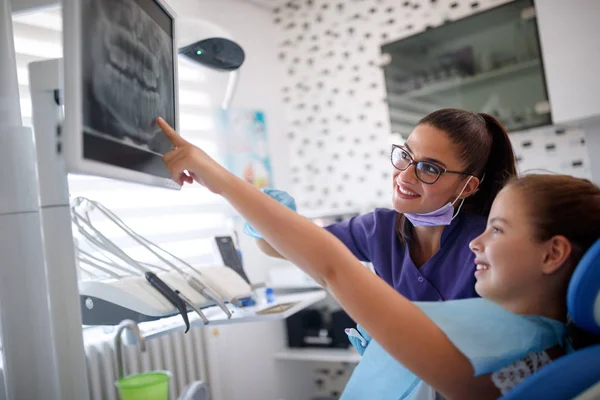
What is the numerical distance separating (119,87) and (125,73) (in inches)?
1.5

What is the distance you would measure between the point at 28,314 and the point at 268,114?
2.23m

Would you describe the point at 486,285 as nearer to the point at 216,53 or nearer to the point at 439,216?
the point at 439,216

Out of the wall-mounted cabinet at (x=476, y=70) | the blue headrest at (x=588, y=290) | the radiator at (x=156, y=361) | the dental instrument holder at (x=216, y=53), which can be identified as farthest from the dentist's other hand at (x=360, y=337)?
the wall-mounted cabinet at (x=476, y=70)

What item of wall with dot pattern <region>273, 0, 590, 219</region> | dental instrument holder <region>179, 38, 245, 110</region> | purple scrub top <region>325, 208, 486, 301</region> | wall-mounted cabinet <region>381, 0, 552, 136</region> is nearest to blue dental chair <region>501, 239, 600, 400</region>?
purple scrub top <region>325, 208, 486, 301</region>

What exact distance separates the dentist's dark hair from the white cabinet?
931 mm

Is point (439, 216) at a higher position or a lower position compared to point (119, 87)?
lower

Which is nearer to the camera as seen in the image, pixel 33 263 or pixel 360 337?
pixel 33 263

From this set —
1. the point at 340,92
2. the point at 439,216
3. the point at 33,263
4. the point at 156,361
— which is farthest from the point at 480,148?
the point at 340,92

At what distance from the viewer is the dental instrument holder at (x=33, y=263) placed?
0.82 m

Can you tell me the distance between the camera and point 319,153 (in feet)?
9.79

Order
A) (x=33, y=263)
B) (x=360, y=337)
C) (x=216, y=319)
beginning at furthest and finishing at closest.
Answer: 1. (x=216, y=319)
2. (x=360, y=337)
3. (x=33, y=263)

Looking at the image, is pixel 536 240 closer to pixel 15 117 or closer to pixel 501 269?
pixel 501 269

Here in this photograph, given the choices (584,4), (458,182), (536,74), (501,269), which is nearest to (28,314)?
(501,269)

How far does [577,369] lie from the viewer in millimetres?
672
